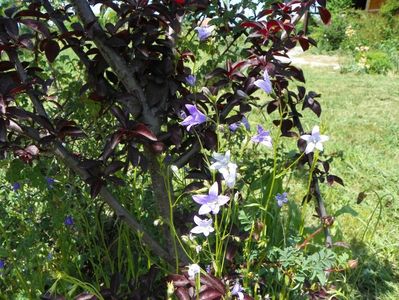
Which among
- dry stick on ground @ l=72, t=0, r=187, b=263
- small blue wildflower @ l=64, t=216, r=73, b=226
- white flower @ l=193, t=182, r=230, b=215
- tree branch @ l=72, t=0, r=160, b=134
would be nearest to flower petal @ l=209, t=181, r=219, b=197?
white flower @ l=193, t=182, r=230, b=215

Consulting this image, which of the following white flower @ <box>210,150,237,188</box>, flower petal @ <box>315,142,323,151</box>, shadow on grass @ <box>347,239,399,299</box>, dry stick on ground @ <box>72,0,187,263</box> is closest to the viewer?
white flower @ <box>210,150,237,188</box>

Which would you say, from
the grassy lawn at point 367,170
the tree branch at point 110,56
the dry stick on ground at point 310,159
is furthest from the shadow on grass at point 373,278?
the tree branch at point 110,56

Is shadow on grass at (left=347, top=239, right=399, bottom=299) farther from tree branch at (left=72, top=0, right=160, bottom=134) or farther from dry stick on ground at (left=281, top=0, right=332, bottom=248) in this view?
tree branch at (left=72, top=0, right=160, bottom=134)

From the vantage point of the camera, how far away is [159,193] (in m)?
1.62

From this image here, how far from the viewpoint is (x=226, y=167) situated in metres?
1.17

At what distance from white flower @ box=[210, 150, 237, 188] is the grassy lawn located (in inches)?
17.7

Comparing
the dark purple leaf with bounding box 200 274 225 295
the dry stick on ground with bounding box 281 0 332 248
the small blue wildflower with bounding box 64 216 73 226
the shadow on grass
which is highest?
the dry stick on ground with bounding box 281 0 332 248

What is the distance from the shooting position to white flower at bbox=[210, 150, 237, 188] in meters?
1.11

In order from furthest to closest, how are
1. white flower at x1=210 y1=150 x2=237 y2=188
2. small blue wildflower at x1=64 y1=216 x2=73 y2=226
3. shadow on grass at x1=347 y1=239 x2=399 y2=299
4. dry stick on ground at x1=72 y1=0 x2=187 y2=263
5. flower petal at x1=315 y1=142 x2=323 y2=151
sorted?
shadow on grass at x1=347 y1=239 x2=399 y2=299
small blue wildflower at x1=64 y1=216 x2=73 y2=226
dry stick on ground at x1=72 y1=0 x2=187 y2=263
flower petal at x1=315 y1=142 x2=323 y2=151
white flower at x1=210 y1=150 x2=237 y2=188

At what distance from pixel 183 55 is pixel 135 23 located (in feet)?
0.64

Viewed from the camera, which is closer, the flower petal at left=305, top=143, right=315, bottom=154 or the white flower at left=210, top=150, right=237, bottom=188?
the white flower at left=210, top=150, right=237, bottom=188

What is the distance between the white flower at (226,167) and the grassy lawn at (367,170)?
1.48ft

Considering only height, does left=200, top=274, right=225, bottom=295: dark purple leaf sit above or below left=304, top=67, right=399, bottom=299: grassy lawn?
above

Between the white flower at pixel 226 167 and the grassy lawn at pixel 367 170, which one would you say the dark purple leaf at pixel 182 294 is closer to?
the white flower at pixel 226 167
